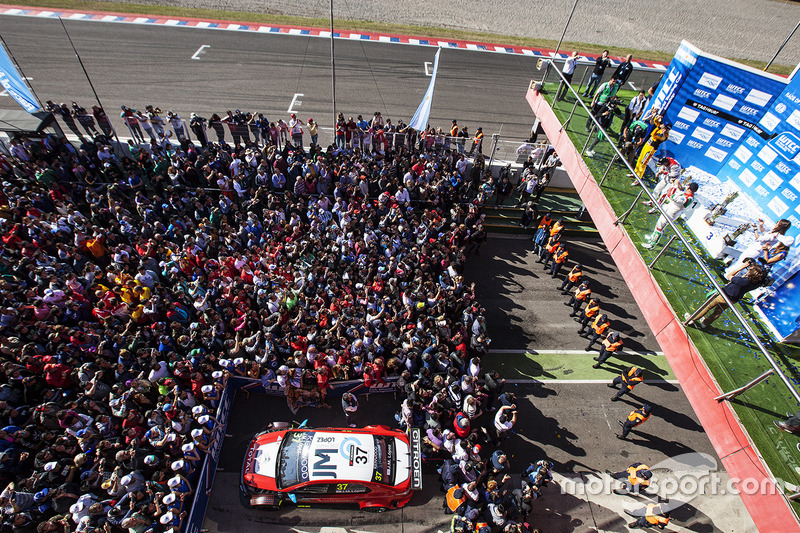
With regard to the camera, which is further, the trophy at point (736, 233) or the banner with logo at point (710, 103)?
the banner with logo at point (710, 103)

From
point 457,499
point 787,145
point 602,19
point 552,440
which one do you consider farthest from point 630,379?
point 602,19

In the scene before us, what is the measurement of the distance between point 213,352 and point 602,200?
11.9 m

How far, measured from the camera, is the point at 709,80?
1179 cm

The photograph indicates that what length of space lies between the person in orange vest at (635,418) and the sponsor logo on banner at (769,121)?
26.8ft

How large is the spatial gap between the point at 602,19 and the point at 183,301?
1683 inches

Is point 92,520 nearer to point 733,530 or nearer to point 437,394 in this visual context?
point 437,394

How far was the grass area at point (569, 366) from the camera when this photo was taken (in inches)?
470

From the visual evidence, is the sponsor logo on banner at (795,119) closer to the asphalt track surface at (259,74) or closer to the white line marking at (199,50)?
the asphalt track surface at (259,74)

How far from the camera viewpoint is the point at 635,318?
45.5 feet

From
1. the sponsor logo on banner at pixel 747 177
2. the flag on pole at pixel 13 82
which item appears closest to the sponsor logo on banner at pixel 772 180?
the sponsor logo on banner at pixel 747 177

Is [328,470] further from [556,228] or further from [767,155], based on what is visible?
[767,155]

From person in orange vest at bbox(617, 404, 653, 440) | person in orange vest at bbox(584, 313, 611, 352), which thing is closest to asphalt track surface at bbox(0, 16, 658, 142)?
person in orange vest at bbox(584, 313, 611, 352)

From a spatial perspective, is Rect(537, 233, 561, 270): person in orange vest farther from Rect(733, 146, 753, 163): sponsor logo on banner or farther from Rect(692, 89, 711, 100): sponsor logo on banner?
Rect(692, 89, 711, 100): sponsor logo on banner

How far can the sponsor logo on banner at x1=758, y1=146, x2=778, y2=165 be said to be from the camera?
1053 cm
